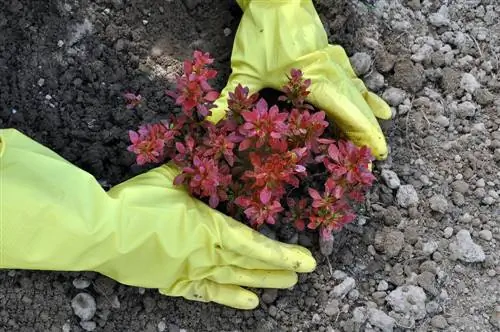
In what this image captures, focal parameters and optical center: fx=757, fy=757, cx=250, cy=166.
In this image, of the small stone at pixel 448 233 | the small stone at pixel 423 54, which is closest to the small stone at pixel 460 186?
the small stone at pixel 448 233

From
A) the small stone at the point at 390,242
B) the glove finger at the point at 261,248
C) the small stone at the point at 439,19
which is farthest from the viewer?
the small stone at the point at 439,19

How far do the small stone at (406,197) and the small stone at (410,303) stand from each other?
29cm

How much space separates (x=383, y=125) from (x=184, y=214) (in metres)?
0.81

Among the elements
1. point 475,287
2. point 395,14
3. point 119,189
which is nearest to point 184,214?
point 119,189

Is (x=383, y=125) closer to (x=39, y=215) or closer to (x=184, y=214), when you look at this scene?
(x=184, y=214)

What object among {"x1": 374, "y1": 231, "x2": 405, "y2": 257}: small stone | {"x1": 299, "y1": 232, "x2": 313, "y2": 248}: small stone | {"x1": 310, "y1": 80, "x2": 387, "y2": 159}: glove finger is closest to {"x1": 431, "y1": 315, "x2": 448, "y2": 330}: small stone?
{"x1": 374, "y1": 231, "x2": 405, "y2": 257}: small stone

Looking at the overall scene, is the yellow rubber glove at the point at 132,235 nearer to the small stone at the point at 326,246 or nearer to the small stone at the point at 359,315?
the small stone at the point at 326,246

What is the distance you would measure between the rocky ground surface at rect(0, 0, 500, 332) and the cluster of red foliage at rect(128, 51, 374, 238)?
0.25 meters

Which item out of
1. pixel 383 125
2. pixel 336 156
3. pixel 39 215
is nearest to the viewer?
pixel 39 215

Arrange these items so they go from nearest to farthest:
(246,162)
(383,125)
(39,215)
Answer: (39,215) < (246,162) < (383,125)

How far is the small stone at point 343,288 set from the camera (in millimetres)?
2381

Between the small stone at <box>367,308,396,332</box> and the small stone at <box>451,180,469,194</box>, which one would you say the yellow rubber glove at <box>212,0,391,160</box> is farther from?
the small stone at <box>367,308,396,332</box>

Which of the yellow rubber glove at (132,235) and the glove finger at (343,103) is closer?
the yellow rubber glove at (132,235)

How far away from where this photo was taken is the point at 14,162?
2098 millimetres
